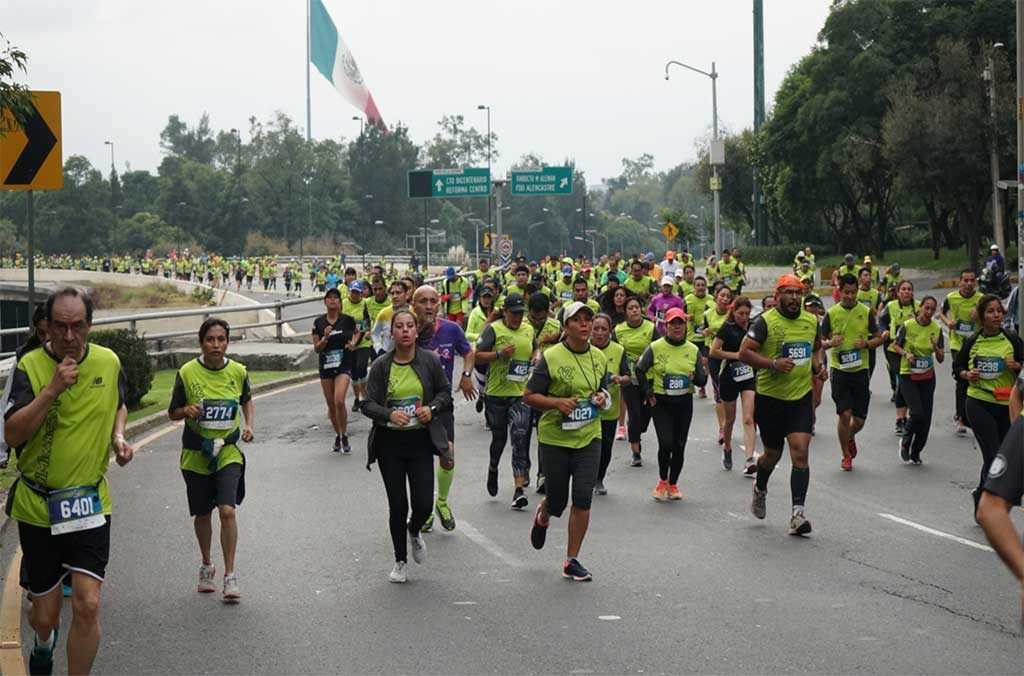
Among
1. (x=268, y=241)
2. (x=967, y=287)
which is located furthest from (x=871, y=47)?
(x=268, y=241)

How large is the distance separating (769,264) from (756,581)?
56342mm

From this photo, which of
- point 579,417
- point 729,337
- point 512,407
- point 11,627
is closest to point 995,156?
point 729,337

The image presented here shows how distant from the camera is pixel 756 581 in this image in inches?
354

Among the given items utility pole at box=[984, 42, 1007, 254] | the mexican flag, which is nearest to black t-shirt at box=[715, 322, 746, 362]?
utility pole at box=[984, 42, 1007, 254]

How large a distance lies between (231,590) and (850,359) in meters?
7.54

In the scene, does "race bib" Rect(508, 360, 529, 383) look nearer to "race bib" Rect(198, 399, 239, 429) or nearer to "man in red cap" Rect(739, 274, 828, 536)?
"man in red cap" Rect(739, 274, 828, 536)

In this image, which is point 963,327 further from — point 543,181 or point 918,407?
point 543,181

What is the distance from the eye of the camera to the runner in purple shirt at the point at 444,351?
416 inches

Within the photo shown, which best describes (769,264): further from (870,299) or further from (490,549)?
(490,549)

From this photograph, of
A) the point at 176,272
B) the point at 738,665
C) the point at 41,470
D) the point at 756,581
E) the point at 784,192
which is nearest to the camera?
the point at 41,470

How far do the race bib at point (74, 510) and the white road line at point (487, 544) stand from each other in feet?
12.7

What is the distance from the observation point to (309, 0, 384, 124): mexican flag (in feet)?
222

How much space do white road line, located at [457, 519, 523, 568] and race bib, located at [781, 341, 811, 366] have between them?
2627 mm

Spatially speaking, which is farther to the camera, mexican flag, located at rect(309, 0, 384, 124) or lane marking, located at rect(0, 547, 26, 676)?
mexican flag, located at rect(309, 0, 384, 124)
